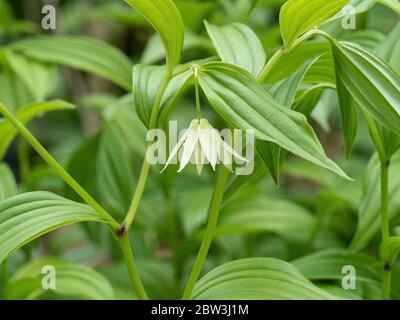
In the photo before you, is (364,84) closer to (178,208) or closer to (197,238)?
(197,238)

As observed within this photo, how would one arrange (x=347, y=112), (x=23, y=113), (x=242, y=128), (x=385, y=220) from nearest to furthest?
(x=242, y=128)
(x=347, y=112)
(x=385, y=220)
(x=23, y=113)

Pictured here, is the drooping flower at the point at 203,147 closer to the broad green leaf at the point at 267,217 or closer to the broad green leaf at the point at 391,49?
the broad green leaf at the point at 391,49

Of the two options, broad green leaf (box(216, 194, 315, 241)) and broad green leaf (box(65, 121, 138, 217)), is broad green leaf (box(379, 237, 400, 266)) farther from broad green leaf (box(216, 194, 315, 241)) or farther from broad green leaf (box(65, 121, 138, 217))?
broad green leaf (box(65, 121, 138, 217))

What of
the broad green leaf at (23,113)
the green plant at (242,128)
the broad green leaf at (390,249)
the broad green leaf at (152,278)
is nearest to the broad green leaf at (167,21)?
the green plant at (242,128)

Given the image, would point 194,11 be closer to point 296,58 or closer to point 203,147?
point 296,58

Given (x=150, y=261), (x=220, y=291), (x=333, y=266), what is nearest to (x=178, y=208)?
(x=150, y=261)

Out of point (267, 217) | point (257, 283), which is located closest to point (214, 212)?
point (257, 283)

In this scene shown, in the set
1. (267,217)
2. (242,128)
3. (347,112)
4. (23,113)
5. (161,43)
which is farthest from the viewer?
(161,43)
